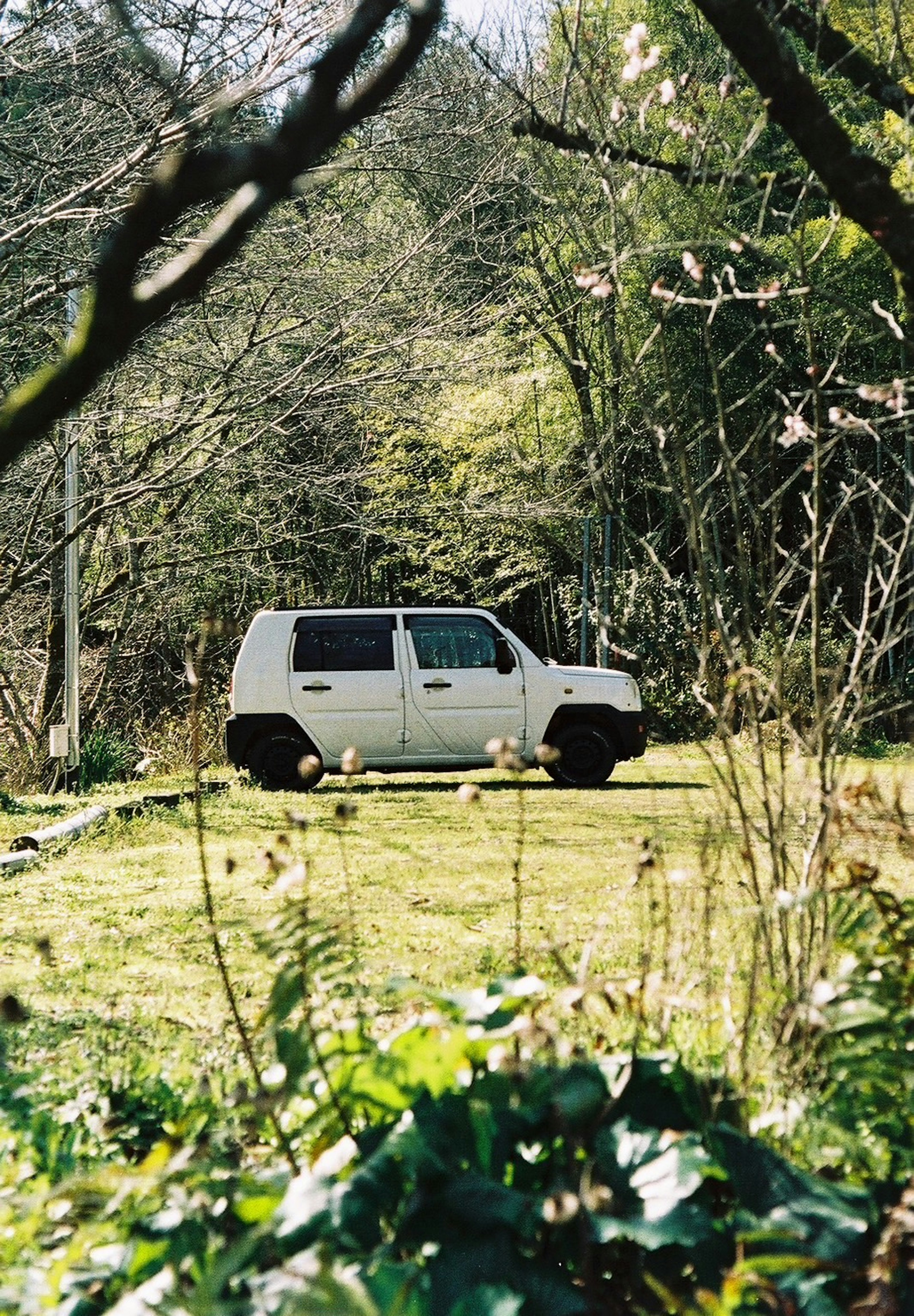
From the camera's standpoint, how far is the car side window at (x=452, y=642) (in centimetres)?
1558

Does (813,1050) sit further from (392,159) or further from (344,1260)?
Result: (392,159)

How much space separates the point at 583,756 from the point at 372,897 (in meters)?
7.75

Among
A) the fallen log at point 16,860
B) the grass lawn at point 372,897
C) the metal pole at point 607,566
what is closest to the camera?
the grass lawn at point 372,897

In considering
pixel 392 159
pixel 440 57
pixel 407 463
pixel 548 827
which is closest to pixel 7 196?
pixel 392 159

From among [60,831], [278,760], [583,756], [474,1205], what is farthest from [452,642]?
[474,1205]

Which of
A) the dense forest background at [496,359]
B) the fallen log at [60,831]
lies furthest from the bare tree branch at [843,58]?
the fallen log at [60,831]

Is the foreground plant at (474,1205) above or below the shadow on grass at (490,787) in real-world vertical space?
below

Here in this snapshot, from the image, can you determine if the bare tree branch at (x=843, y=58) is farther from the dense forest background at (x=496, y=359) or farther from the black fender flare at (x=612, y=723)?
the black fender flare at (x=612, y=723)

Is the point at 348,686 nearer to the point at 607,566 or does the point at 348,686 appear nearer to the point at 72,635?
the point at 72,635

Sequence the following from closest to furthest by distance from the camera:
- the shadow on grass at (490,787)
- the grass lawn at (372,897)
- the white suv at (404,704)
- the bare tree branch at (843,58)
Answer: the grass lawn at (372,897) < the bare tree branch at (843,58) < the shadow on grass at (490,787) < the white suv at (404,704)

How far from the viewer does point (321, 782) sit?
53.2 feet

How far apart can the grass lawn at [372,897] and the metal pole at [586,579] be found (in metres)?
7.02

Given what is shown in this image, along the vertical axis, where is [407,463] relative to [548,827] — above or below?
above

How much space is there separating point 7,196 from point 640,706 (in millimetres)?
8624
